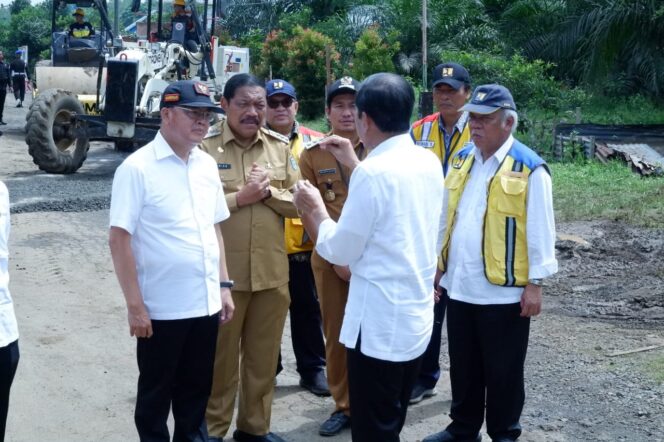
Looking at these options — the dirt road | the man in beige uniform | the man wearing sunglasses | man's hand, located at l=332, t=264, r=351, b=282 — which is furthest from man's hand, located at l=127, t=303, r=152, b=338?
the man wearing sunglasses

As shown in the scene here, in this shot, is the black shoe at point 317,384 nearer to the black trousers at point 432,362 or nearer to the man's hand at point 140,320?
the black trousers at point 432,362

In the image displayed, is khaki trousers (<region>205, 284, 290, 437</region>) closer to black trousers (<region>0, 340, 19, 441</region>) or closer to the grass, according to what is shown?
black trousers (<region>0, 340, 19, 441</region>)

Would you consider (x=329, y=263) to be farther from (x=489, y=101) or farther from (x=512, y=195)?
(x=489, y=101)

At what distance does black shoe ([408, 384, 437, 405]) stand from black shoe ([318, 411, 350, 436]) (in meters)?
0.55

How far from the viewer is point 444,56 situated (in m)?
21.6

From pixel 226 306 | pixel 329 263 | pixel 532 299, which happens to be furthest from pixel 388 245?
pixel 329 263

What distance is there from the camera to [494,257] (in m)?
4.35

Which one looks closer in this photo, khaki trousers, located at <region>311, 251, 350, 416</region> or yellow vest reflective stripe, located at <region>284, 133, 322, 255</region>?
khaki trousers, located at <region>311, 251, 350, 416</region>

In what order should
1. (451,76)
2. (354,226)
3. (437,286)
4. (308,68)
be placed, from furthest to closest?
1. (308,68)
2. (451,76)
3. (437,286)
4. (354,226)

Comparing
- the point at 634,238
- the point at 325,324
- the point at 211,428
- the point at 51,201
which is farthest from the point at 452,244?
the point at 51,201

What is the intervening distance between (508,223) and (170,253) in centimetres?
160

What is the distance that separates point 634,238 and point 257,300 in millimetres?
5691

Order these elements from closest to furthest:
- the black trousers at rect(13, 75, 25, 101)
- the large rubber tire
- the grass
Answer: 1. the grass
2. the large rubber tire
3. the black trousers at rect(13, 75, 25, 101)

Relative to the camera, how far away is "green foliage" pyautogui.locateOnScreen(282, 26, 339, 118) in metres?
22.7
